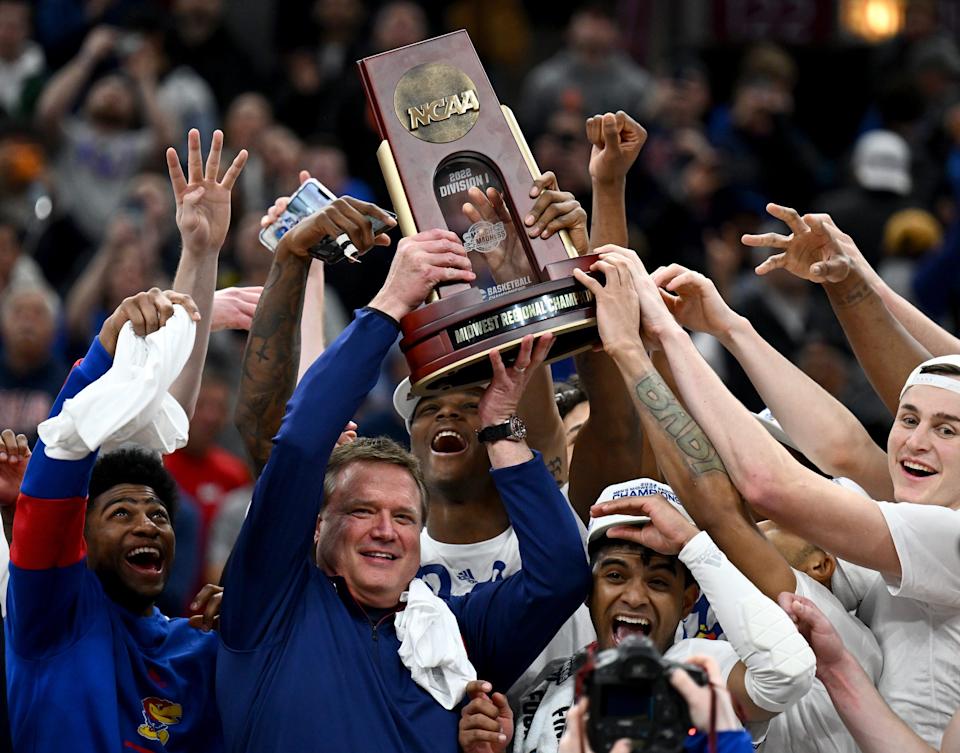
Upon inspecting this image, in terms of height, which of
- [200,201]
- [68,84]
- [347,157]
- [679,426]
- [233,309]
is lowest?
[679,426]

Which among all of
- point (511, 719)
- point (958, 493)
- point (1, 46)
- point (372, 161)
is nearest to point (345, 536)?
point (511, 719)

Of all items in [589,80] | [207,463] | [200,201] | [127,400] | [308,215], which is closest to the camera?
[127,400]

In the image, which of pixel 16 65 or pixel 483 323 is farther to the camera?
pixel 16 65

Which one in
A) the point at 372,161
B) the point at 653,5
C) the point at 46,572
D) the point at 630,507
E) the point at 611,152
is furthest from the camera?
the point at 653,5

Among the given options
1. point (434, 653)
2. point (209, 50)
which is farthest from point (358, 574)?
point (209, 50)

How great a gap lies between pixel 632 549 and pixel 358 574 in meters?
0.71

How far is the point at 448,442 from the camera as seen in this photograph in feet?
16.6

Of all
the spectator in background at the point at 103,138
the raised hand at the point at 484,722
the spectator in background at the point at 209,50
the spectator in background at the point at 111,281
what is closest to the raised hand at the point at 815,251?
the raised hand at the point at 484,722

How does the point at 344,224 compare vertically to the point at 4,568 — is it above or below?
above

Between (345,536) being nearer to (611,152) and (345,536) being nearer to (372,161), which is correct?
(611,152)

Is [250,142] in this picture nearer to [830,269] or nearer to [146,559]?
[830,269]

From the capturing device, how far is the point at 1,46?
10227 mm

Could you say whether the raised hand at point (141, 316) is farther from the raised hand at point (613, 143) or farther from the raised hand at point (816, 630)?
the raised hand at point (816, 630)

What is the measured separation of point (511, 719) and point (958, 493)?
1289mm
